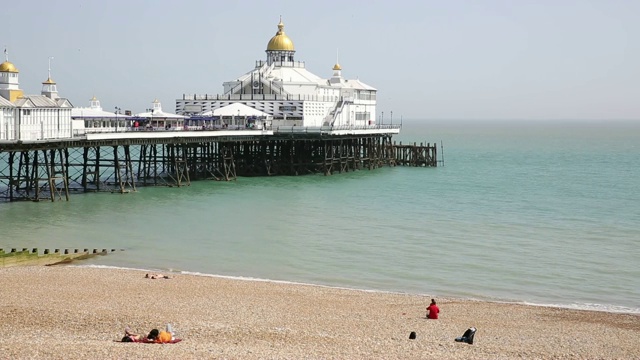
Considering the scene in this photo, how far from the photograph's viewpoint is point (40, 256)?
1211 inches

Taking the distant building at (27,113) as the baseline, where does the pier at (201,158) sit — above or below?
below

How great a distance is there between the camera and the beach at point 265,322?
18.7m

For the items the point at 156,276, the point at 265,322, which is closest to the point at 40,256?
the point at 156,276

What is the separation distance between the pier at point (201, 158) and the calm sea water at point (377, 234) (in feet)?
7.46

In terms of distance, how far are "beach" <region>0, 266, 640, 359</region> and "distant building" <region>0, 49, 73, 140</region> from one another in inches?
599

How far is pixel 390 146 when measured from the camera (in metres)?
78.7

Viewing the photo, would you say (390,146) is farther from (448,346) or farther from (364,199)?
(448,346)

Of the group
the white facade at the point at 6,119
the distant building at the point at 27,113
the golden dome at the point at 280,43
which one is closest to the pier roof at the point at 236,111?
the golden dome at the point at 280,43

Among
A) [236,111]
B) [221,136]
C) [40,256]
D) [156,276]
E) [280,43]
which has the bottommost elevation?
[156,276]

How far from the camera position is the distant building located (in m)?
42.2

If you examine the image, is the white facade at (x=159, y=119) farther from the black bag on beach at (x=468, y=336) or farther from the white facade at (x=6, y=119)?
the black bag on beach at (x=468, y=336)

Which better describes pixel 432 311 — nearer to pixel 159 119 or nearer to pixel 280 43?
pixel 159 119

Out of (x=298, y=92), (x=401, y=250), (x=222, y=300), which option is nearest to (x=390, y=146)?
(x=298, y=92)

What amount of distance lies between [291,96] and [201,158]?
492 inches
